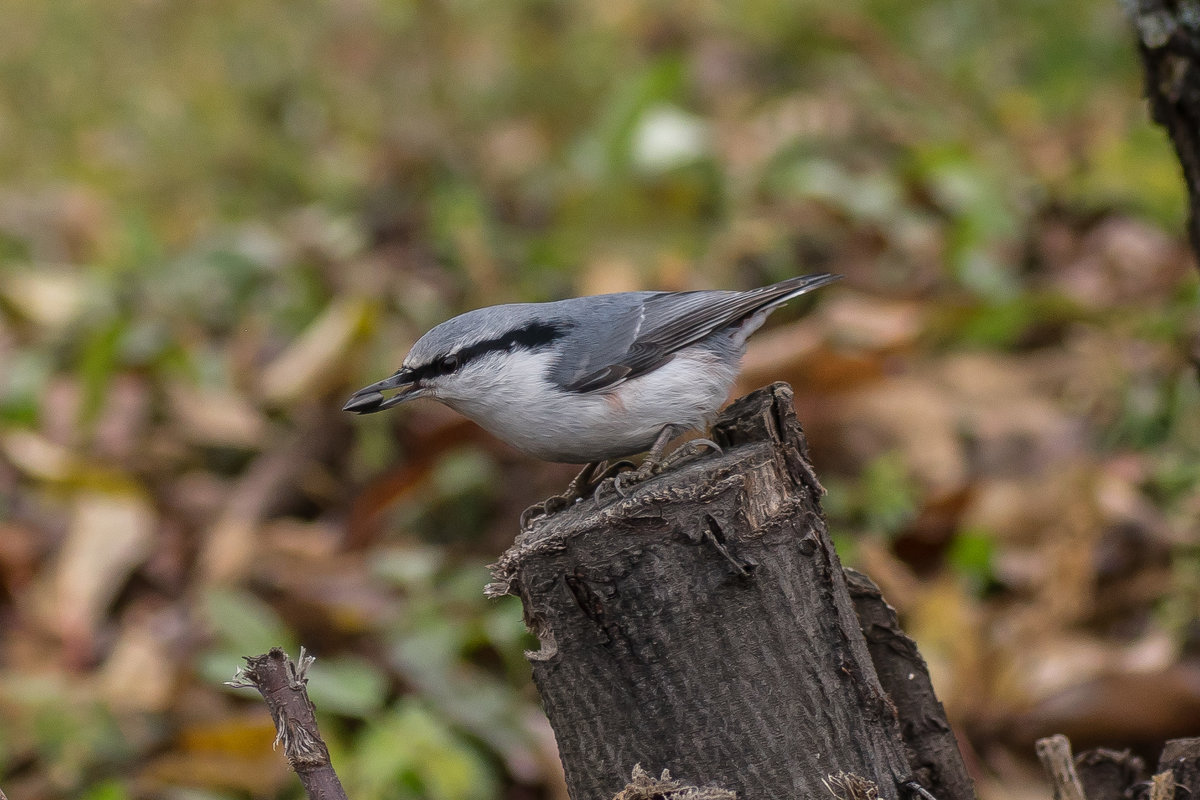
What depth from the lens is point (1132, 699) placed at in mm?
3074

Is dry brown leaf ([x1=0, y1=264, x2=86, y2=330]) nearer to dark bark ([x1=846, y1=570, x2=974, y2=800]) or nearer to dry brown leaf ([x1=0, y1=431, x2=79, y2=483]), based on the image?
dry brown leaf ([x1=0, y1=431, x2=79, y2=483])

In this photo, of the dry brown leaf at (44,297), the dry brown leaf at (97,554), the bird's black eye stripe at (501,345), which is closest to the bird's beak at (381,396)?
the bird's black eye stripe at (501,345)

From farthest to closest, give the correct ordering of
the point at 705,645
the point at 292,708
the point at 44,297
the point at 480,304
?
the point at 44,297 < the point at 480,304 < the point at 705,645 < the point at 292,708

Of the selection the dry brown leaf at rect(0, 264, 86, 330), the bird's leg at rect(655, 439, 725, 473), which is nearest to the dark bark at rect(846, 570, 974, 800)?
the bird's leg at rect(655, 439, 725, 473)

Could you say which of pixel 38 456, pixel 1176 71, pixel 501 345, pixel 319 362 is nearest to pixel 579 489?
pixel 501 345

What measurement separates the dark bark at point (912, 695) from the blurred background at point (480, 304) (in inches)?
42.3

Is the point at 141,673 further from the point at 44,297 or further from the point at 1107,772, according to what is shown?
the point at 1107,772

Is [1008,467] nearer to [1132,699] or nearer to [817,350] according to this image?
[817,350]

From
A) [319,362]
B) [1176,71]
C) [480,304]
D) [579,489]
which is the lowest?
[579,489]

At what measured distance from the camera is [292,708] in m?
1.62

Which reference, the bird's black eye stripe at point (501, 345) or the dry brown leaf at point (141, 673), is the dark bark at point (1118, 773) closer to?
the bird's black eye stripe at point (501, 345)

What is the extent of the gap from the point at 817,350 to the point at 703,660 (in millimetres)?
2752

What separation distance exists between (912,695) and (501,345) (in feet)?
4.13

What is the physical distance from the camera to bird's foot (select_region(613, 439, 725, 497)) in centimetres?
237
